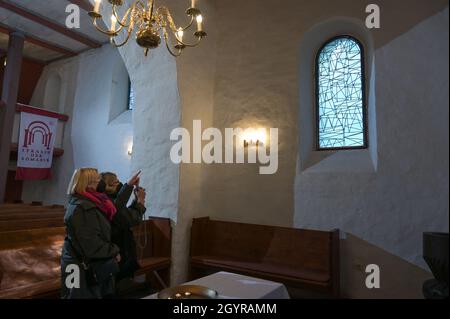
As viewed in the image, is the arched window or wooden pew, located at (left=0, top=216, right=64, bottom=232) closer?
wooden pew, located at (left=0, top=216, right=64, bottom=232)

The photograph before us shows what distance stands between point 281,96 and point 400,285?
281 cm

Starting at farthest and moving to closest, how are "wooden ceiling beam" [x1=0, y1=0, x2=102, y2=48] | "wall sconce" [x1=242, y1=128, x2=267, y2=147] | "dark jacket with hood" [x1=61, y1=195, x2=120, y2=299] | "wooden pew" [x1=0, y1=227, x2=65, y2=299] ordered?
"wooden ceiling beam" [x1=0, y1=0, x2=102, y2=48]
"wall sconce" [x1=242, y1=128, x2=267, y2=147]
"wooden pew" [x1=0, y1=227, x2=65, y2=299]
"dark jacket with hood" [x1=61, y1=195, x2=120, y2=299]

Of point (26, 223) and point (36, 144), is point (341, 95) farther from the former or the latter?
point (36, 144)

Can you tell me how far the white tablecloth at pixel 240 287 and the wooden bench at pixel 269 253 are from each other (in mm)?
1814

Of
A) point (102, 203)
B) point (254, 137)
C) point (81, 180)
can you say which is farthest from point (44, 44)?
point (102, 203)

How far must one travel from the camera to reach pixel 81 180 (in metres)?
2.23

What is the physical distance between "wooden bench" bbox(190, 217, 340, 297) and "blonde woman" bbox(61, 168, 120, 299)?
2.06 meters

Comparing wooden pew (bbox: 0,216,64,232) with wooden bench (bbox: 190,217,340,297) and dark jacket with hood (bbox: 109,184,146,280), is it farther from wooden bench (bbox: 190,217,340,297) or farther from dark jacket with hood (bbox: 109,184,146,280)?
dark jacket with hood (bbox: 109,184,146,280)

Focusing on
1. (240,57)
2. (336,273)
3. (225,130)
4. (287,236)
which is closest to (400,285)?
(336,273)

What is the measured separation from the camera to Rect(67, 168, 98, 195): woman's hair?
2199mm

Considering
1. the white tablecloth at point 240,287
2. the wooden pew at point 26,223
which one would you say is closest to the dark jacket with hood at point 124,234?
the white tablecloth at point 240,287

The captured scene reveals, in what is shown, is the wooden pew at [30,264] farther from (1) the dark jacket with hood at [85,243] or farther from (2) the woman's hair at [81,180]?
(2) the woman's hair at [81,180]

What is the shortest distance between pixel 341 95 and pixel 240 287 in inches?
137

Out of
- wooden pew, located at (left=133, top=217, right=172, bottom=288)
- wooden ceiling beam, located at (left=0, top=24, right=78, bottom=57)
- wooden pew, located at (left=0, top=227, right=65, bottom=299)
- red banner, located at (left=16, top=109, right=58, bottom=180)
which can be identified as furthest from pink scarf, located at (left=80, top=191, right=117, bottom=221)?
wooden ceiling beam, located at (left=0, top=24, right=78, bottom=57)
